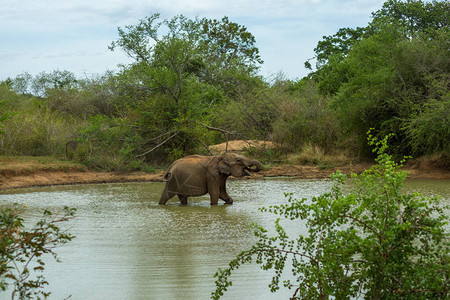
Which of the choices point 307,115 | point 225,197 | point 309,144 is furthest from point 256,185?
point 307,115

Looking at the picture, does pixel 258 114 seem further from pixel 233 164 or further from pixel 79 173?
pixel 233 164

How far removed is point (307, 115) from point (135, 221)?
1499cm

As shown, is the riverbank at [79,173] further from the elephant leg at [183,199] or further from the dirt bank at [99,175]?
the elephant leg at [183,199]

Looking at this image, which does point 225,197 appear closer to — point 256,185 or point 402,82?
point 256,185

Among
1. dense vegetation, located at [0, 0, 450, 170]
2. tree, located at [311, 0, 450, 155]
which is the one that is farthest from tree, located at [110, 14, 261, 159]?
tree, located at [311, 0, 450, 155]

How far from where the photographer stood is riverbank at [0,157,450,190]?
18516mm

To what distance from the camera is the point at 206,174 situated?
13680 mm

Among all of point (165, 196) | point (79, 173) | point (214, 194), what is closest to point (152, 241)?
point (214, 194)

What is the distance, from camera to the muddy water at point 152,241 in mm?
6746

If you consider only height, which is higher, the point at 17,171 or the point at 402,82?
the point at 402,82

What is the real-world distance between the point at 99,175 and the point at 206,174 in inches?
302

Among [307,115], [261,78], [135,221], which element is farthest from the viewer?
[261,78]

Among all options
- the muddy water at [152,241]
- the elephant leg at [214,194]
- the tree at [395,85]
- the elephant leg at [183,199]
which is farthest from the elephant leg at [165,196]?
the tree at [395,85]

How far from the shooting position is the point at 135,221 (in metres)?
11.6
